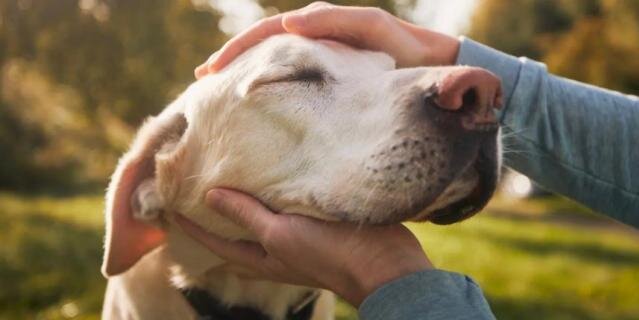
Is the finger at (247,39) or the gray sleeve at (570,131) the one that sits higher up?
the finger at (247,39)

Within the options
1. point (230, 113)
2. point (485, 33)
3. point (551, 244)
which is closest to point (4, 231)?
point (551, 244)

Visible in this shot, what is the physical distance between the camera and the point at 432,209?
80.5 inches

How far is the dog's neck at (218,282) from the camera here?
8.45ft

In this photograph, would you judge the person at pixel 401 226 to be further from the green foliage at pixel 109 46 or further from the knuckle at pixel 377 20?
the green foliage at pixel 109 46

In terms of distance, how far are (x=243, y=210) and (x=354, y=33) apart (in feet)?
2.63

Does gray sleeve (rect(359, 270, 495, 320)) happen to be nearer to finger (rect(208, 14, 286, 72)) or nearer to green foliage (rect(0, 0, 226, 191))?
finger (rect(208, 14, 286, 72))

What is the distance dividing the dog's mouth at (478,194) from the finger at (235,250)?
1.91ft

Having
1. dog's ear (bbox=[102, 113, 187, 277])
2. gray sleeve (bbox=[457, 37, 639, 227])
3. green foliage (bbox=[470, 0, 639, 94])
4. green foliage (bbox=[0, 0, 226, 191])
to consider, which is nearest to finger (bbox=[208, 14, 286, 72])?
dog's ear (bbox=[102, 113, 187, 277])

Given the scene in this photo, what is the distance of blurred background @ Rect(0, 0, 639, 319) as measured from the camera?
600 centimetres

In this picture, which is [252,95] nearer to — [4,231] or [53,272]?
[53,272]

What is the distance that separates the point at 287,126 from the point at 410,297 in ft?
2.25

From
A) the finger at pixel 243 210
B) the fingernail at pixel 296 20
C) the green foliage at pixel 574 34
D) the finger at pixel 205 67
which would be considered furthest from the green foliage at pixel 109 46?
the green foliage at pixel 574 34

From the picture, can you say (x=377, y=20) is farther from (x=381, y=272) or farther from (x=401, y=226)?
(x=381, y=272)

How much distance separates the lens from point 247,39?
258 cm
